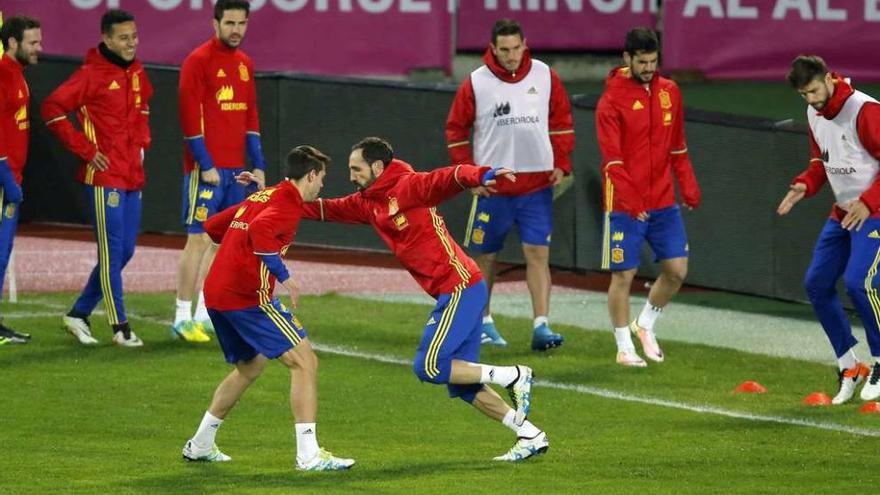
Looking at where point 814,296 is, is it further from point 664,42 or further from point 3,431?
point 664,42

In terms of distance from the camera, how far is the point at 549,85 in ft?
45.5

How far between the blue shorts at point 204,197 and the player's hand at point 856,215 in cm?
447

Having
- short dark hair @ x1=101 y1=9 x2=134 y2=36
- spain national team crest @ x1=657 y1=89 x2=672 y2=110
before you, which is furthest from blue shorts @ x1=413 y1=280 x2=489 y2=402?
short dark hair @ x1=101 y1=9 x2=134 y2=36

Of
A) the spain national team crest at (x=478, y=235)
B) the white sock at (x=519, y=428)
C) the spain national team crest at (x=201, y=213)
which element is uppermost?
the spain national team crest at (x=201, y=213)

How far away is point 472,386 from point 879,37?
565 inches

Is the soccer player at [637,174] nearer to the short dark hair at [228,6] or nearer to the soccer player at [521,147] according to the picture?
the soccer player at [521,147]

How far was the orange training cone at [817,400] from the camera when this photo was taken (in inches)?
467

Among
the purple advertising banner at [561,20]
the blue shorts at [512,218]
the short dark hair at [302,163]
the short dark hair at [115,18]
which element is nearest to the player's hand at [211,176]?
the short dark hair at [115,18]

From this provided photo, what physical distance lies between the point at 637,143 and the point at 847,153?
182 cm

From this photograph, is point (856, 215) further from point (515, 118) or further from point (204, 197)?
point (204, 197)

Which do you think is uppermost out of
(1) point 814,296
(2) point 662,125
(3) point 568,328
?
(2) point 662,125

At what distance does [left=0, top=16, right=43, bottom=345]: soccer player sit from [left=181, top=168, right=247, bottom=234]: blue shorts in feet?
3.86

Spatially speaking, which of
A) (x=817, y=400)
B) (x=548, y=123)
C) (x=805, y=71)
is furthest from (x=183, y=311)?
(x=805, y=71)

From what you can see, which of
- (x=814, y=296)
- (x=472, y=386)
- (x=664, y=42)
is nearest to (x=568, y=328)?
(x=814, y=296)
